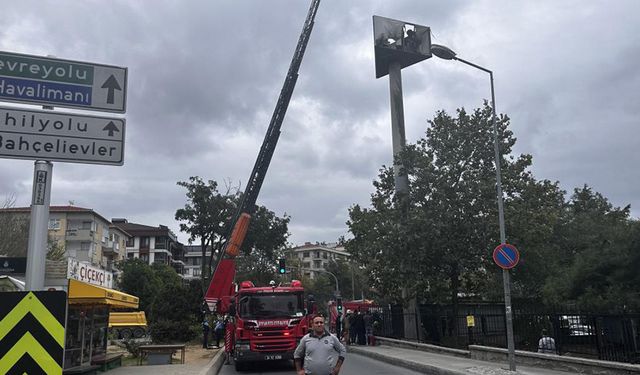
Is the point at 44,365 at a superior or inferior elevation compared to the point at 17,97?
inferior

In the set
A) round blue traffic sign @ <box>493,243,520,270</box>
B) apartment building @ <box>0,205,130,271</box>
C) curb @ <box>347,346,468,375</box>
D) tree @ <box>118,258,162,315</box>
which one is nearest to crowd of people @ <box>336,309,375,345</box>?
curb @ <box>347,346,468,375</box>

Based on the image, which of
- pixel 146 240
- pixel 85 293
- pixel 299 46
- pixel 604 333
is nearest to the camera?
pixel 85 293

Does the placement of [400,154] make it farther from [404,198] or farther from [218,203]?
[218,203]

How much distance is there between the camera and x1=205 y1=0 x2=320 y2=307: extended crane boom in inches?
977

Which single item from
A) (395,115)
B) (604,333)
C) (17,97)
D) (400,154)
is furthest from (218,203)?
(17,97)

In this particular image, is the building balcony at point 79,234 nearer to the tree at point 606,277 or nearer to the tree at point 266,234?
the tree at point 266,234

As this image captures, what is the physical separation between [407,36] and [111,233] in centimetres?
5423

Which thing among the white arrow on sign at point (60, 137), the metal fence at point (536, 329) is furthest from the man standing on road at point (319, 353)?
the metal fence at point (536, 329)

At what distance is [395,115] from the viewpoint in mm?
31812

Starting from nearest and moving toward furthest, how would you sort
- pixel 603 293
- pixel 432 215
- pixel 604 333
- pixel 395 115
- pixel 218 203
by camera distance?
pixel 604 333 < pixel 603 293 < pixel 432 215 < pixel 395 115 < pixel 218 203

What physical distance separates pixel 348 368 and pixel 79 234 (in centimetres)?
5511

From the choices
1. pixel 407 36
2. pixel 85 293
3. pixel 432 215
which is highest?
pixel 407 36

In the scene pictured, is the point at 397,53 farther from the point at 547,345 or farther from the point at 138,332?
the point at 138,332

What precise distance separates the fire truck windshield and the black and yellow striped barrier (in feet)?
44.3
